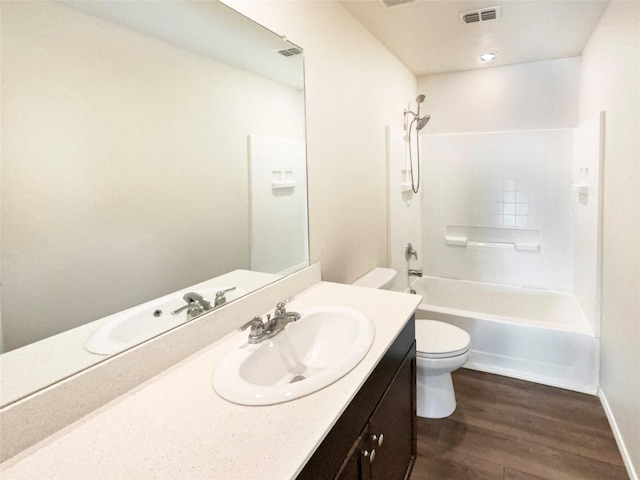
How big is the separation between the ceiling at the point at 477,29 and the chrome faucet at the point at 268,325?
1818 mm

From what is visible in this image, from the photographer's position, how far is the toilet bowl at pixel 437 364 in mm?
1986

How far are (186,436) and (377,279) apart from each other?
1767 mm

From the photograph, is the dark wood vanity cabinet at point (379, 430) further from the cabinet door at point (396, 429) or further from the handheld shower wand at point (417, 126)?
the handheld shower wand at point (417, 126)

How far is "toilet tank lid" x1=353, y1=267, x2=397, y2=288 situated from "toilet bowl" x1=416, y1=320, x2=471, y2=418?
0.35 meters

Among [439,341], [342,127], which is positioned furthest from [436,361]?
[342,127]

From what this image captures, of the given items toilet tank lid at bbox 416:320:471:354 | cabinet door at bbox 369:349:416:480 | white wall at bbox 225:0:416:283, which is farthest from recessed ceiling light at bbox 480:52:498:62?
cabinet door at bbox 369:349:416:480

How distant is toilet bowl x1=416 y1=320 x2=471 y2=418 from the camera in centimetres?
199

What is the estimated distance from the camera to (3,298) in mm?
796

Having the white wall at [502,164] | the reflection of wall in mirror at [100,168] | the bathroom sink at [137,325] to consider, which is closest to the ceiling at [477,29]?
the white wall at [502,164]

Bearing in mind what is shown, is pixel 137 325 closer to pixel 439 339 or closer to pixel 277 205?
pixel 277 205

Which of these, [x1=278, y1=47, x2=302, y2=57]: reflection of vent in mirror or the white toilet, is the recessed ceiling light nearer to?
[x1=278, y1=47, x2=302, y2=57]: reflection of vent in mirror

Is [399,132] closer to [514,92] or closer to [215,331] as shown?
[514,92]

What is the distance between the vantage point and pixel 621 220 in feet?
6.05

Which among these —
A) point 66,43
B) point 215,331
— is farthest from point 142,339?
point 66,43
